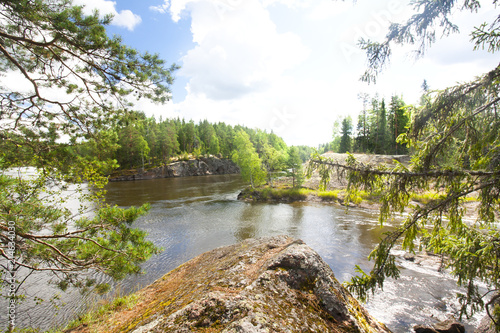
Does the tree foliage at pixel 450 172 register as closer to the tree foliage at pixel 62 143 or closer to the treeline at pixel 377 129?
the tree foliage at pixel 62 143

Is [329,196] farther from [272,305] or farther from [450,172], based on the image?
[272,305]

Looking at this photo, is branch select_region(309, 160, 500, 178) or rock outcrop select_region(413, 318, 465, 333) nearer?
branch select_region(309, 160, 500, 178)

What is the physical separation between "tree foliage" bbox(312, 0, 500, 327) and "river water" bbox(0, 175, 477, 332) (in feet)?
7.00

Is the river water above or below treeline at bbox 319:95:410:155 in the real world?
below

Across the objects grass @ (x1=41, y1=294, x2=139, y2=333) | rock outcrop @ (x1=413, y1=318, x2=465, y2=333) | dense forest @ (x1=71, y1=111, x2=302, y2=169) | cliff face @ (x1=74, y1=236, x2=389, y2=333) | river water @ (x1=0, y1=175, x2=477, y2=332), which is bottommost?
river water @ (x1=0, y1=175, x2=477, y2=332)

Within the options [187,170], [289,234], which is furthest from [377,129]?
[187,170]

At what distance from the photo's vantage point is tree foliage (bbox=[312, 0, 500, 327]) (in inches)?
151

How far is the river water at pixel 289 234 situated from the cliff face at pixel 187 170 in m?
32.6

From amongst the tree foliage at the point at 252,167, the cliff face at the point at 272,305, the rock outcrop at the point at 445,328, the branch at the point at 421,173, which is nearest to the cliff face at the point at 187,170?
the tree foliage at the point at 252,167

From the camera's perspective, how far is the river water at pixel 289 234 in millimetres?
7773

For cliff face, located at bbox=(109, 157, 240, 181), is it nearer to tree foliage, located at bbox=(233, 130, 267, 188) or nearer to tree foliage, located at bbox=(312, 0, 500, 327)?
tree foliage, located at bbox=(233, 130, 267, 188)

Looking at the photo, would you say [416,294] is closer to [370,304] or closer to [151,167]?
[370,304]

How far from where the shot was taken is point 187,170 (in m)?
69.0

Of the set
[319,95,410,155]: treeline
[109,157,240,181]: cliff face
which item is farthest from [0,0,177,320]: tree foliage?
[109,157,240,181]: cliff face
